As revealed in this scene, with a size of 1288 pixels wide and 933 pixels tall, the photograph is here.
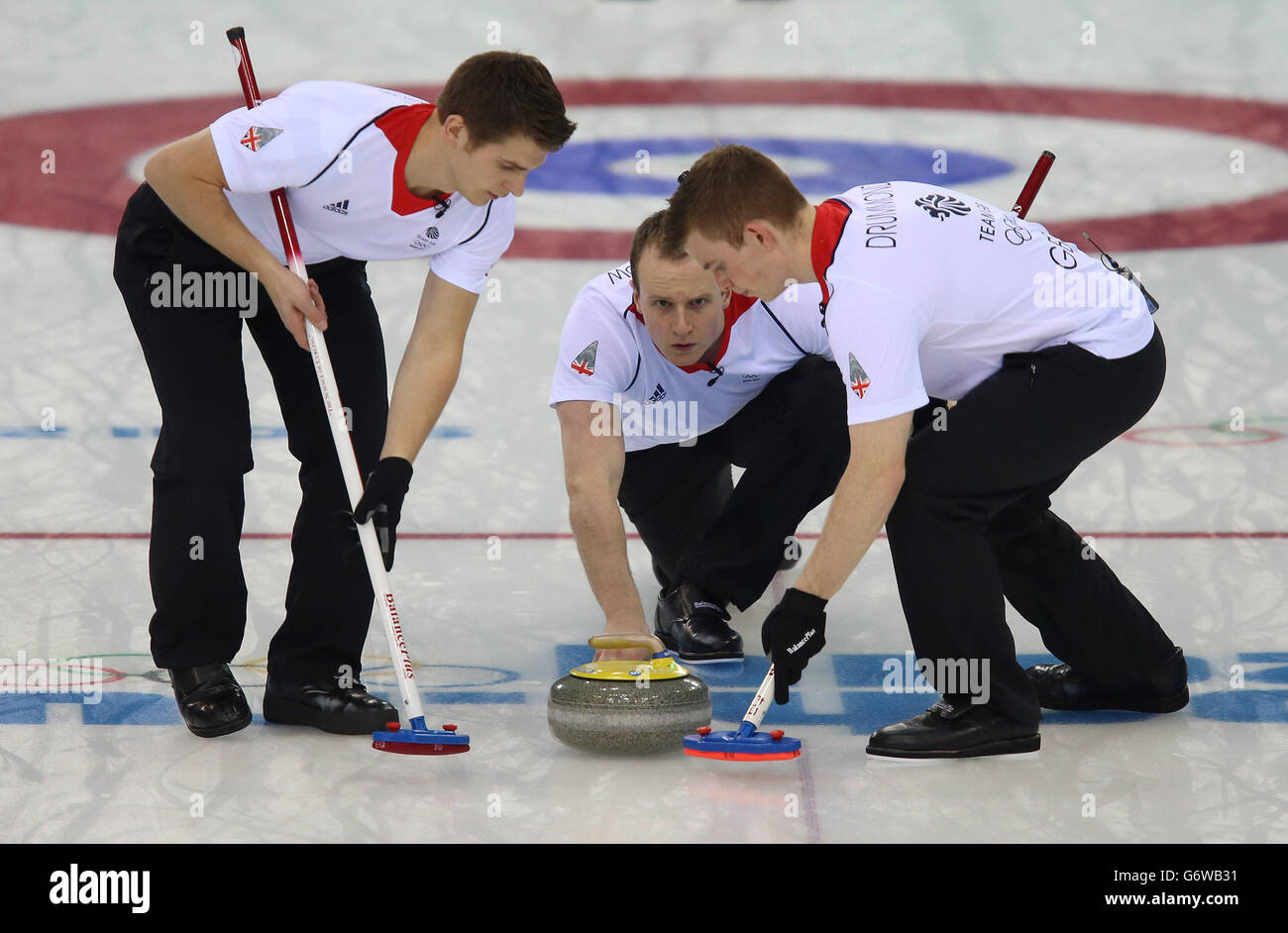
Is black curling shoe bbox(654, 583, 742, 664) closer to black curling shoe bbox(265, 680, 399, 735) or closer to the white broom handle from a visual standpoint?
the white broom handle

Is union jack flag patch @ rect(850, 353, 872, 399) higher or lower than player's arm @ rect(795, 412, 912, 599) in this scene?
higher

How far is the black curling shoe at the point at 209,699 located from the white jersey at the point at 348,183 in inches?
37.2

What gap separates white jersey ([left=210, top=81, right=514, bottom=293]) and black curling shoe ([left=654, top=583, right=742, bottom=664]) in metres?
1.06

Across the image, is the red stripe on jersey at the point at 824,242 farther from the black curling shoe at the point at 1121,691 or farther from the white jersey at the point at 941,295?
the black curling shoe at the point at 1121,691

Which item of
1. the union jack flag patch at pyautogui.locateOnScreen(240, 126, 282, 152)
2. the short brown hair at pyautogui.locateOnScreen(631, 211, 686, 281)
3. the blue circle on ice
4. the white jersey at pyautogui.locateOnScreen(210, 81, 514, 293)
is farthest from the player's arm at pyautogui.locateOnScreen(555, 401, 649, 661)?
the blue circle on ice

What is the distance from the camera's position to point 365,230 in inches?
132

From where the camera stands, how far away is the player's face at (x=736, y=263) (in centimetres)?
300

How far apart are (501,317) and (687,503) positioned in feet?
7.75

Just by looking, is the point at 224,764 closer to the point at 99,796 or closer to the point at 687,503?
the point at 99,796

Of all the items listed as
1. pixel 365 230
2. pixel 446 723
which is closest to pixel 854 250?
pixel 365 230

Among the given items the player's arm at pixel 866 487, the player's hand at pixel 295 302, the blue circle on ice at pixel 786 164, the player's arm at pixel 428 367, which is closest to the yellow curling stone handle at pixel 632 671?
the player's arm at pixel 866 487

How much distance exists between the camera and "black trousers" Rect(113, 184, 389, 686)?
10.8 ft

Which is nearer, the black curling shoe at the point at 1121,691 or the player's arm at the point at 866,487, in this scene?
the player's arm at the point at 866,487

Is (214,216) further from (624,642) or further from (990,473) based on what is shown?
(990,473)
